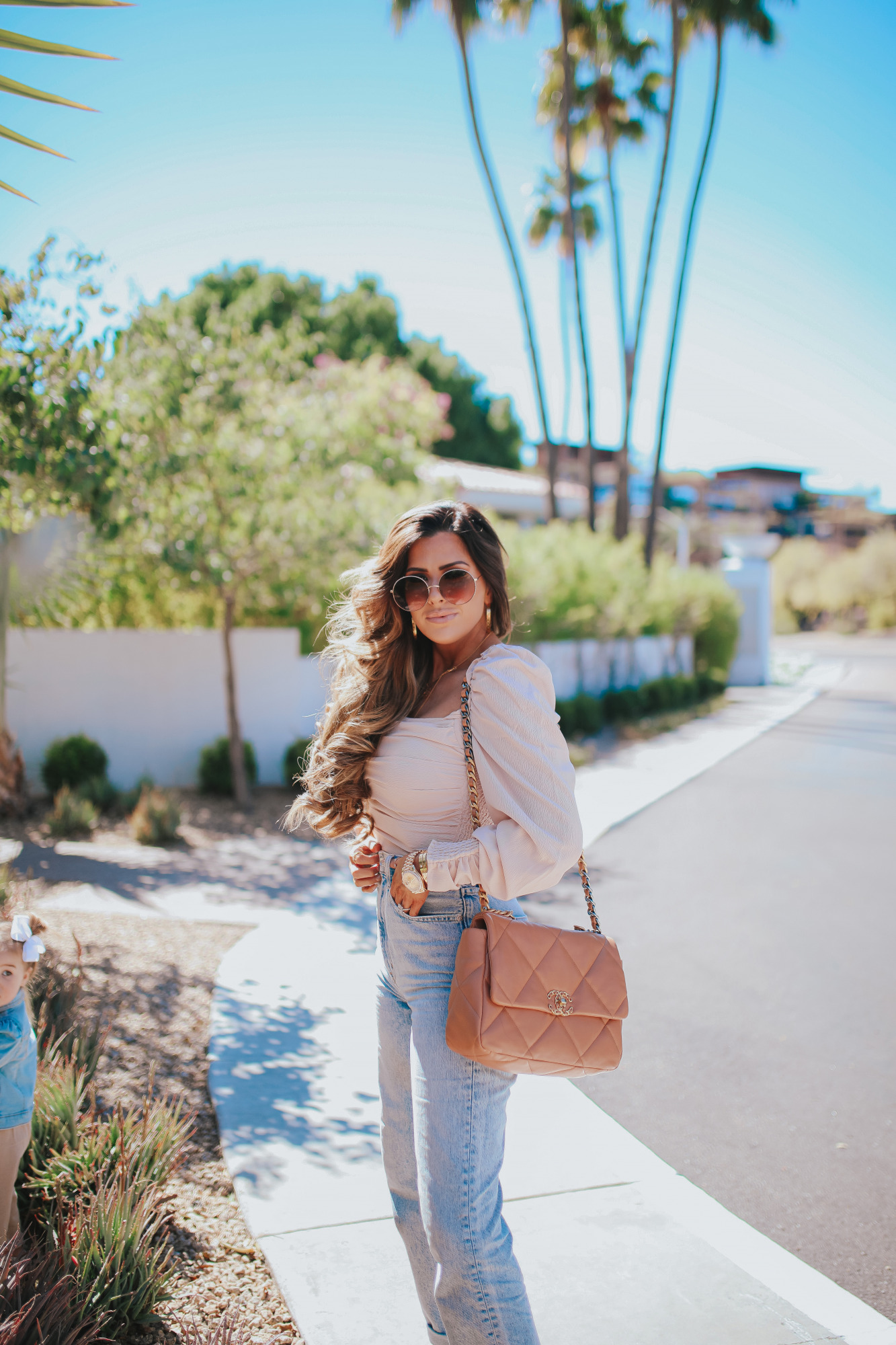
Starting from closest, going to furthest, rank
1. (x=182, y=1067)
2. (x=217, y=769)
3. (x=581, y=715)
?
(x=182, y=1067), (x=217, y=769), (x=581, y=715)

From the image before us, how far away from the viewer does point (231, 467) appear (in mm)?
7809

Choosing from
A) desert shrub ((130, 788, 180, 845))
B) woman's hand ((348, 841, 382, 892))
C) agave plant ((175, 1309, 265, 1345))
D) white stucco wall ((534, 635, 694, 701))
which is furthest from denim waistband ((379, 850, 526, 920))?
white stucco wall ((534, 635, 694, 701))

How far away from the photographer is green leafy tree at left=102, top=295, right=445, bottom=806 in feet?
23.7

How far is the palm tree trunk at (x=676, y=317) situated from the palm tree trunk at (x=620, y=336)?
727 millimetres

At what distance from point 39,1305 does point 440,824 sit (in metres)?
1.18

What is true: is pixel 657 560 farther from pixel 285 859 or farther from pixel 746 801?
pixel 285 859

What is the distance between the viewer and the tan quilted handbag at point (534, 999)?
1668 mm

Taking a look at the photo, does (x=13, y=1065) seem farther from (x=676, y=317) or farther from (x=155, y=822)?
(x=676, y=317)

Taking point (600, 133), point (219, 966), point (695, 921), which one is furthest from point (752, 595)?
point (219, 966)

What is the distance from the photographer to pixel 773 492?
282 ft

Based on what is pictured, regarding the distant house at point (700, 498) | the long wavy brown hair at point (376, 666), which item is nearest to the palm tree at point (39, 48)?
the long wavy brown hair at point (376, 666)

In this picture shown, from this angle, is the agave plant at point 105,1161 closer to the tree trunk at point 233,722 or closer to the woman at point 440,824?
the woman at point 440,824

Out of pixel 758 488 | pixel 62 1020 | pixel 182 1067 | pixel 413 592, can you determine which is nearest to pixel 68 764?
pixel 182 1067

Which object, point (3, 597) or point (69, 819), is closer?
point (69, 819)
